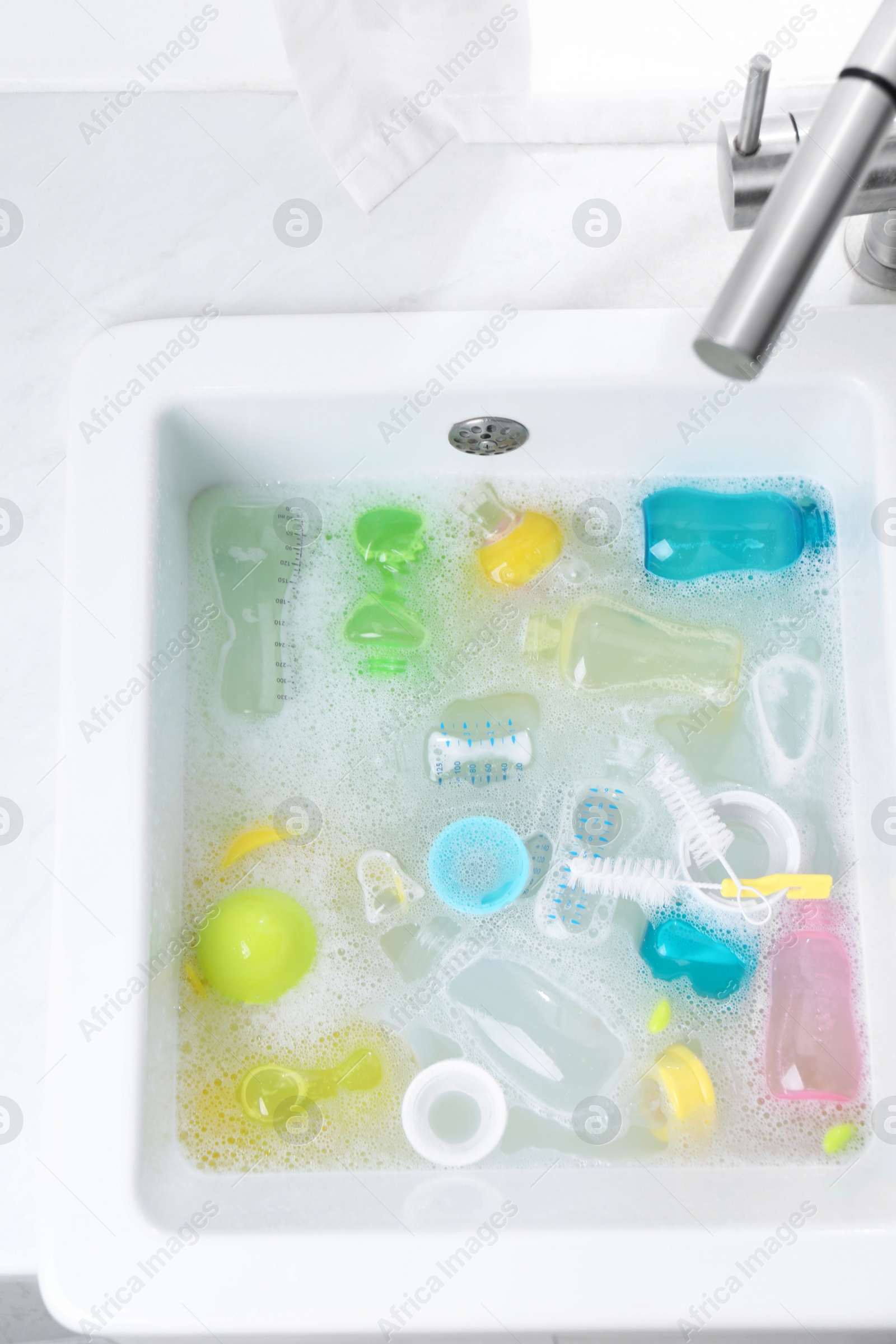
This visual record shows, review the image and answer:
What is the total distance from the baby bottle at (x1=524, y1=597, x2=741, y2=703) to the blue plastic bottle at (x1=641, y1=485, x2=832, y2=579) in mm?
56

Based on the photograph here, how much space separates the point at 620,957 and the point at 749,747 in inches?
8.5

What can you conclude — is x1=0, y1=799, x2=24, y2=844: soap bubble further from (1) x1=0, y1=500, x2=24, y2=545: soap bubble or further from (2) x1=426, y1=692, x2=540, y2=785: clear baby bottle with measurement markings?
(2) x1=426, y1=692, x2=540, y2=785: clear baby bottle with measurement markings

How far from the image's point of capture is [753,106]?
65 centimetres

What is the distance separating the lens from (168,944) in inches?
32.6

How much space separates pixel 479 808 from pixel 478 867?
6 cm

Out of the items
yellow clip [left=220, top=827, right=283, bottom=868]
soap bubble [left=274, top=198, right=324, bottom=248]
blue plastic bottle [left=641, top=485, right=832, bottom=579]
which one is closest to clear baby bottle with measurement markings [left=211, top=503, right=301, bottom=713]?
yellow clip [left=220, top=827, right=283, bottom=868]

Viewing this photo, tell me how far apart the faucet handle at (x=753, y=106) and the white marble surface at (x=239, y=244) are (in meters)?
0.18

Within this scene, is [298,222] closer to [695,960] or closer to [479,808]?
[479,808]

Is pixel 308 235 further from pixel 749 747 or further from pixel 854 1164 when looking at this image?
pixel 854 1164

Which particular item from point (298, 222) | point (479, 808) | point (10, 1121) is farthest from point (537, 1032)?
point (298, 222)

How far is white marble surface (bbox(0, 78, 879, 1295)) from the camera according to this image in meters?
0.87

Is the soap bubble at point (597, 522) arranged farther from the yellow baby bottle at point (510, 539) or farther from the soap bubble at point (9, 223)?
the soap bubble at point (9, 223)

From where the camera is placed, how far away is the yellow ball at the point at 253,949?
85 centimetres

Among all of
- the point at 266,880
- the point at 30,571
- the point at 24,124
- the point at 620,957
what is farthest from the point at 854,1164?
the point at 24,124
